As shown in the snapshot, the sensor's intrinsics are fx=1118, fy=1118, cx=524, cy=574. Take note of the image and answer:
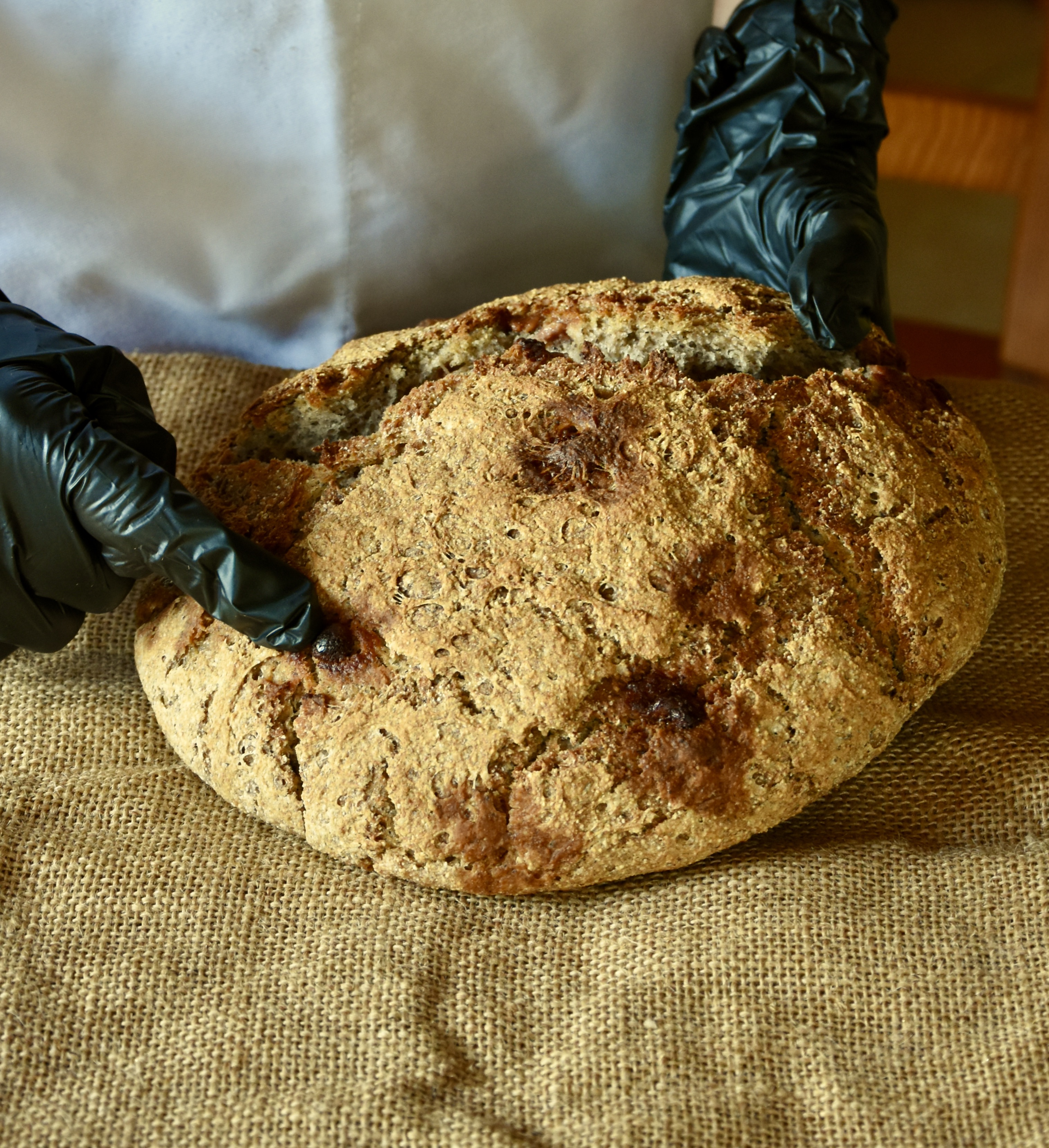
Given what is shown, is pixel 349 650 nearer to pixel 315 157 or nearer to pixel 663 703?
pixel 663 703

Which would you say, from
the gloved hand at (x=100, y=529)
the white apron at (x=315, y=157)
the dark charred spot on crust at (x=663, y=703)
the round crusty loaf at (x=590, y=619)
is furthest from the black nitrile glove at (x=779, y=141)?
the gloved hand at (x=100, y=529)

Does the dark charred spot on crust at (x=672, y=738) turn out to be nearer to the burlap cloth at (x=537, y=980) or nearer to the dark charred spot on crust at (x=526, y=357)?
the burlap cloth at (x=537, y=980)

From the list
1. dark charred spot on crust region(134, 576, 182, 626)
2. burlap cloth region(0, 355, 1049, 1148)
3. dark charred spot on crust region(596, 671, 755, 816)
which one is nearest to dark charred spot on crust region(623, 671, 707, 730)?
dark charred spot on crust region(596, 671, 755, 816)

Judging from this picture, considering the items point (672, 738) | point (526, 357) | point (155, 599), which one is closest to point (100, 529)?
point (155, 599)

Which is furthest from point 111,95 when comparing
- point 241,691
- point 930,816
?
point 930,816

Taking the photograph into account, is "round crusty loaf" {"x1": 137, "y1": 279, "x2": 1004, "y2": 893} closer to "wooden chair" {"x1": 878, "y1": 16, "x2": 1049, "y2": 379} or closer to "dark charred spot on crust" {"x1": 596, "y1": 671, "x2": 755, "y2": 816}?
"dark charred spot on crust" {"x1": 596, "y1": 671, "x2": 755, "y2": 816}

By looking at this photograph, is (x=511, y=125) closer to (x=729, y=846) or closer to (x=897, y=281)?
(x=729, y=846)

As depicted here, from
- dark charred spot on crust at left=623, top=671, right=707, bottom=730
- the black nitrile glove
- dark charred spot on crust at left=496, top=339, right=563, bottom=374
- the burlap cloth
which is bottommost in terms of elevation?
the burlap cloth
